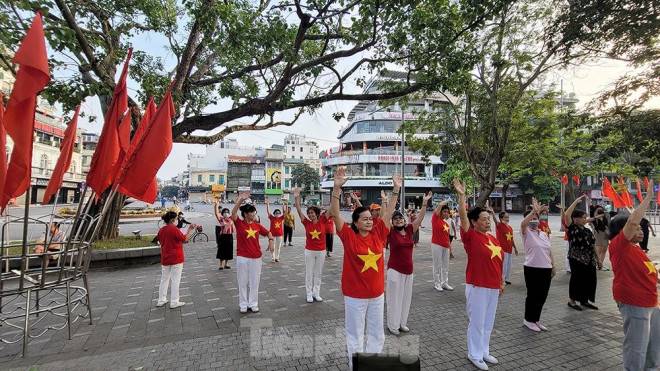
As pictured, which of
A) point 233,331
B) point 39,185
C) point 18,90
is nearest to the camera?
point 18,90

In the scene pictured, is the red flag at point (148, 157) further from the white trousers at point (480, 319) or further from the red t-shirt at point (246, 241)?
the white trousers at point (480, 319)

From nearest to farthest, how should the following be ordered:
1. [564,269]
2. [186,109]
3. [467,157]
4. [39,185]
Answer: [564,269]
[186,109]
[467,157]
[39,185]

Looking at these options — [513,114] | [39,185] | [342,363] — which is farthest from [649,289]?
[39,185]

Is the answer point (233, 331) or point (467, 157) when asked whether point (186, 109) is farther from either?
point (467, 157)

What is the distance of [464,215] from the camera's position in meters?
4.12

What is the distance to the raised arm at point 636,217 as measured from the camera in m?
3.37

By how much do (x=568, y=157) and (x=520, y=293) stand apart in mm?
9007

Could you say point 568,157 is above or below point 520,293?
above

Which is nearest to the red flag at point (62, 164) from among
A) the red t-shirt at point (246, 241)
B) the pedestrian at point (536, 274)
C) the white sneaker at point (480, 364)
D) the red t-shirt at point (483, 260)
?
the red t-shirt at point (246, 241)

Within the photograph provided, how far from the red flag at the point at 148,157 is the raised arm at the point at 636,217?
514 centimetres

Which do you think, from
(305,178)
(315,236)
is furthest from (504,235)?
(305,178)

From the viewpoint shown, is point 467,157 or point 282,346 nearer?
point 282,346

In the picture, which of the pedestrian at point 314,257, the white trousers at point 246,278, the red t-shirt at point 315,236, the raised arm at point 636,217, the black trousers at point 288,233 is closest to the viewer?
the raised arm at point 636,217

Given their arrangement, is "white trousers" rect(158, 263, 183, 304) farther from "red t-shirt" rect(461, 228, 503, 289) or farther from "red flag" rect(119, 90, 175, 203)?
"red t-shirt" rect(461, 228, 503, 289)
